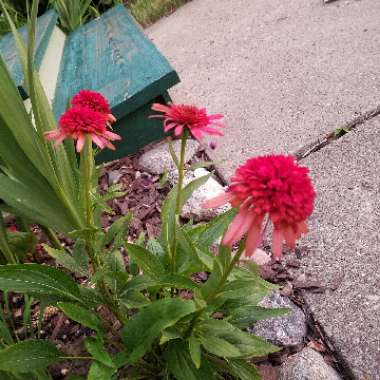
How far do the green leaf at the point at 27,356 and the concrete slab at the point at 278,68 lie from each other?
48.1 inches

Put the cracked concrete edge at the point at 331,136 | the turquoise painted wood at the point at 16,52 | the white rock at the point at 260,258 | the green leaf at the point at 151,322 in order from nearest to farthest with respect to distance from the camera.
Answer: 1. the green leaf at the point at 151,322
2. the white rock at the point at 260,258
3. the cracked concrete edge at the point at 331,136
4. the turquoise painted wood at the point at 16,52

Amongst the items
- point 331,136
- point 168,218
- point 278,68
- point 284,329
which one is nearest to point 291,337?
point 284,329

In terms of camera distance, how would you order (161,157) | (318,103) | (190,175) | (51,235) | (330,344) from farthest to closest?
1. (318,103)
2. (161,157)
3. (190,175)
4. (51,235)
5. (330,344)

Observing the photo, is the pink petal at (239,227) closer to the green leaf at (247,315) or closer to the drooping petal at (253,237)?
the drooping petal at (253,237)

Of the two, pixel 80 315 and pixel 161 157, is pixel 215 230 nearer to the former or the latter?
pixel 80 315

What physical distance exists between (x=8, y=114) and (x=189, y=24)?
3.57 meters

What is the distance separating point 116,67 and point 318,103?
3.85 feet

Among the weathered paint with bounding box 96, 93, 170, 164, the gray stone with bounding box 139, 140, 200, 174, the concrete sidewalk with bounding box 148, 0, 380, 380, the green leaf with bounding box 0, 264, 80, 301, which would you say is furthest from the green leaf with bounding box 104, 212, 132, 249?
the weathered paint with bounding box 96, 93, 170, 164

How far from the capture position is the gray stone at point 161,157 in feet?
7.22

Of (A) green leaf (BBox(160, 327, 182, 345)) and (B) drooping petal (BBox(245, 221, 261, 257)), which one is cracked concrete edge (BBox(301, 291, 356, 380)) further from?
(B) drooping petal (BBox(245, 221, 261, 257))

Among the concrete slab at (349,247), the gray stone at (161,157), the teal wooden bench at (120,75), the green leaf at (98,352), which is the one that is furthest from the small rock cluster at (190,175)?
the green leaf at (98,352)

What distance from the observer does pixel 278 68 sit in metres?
2.87

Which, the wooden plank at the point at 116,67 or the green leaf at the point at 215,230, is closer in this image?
the green leaf at the point at 215,230

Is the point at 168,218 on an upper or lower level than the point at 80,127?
lower
